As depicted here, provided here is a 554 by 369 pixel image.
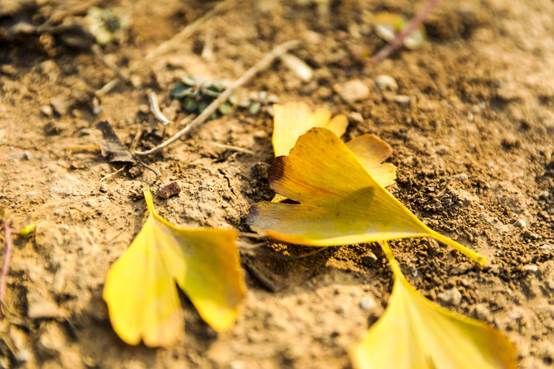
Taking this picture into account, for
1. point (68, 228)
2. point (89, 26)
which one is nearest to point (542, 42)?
point (89, 26)

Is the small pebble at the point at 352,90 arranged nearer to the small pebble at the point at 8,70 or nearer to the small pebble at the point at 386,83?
the small pebble at the point at 386,83

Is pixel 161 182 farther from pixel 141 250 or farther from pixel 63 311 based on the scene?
pixel 63 311

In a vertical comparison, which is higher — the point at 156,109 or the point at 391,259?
the point at 391,259

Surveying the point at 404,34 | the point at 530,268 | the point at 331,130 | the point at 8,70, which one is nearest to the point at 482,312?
the point at 530,268

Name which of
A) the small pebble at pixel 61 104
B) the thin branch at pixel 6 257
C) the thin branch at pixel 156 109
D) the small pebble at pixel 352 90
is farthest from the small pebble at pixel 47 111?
the small pebble at pixel 352 90

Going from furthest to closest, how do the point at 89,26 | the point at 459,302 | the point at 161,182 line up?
the point at 89,26 < the point at 161,182 < the point at 459,302

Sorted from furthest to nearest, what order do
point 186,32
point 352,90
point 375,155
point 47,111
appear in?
1. point 186,32
2. point 352,90
3. point 47,111
4. point 375,155

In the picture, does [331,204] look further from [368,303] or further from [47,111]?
[47,111]
